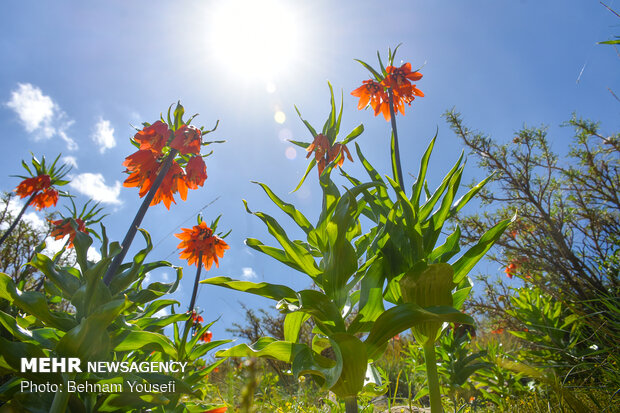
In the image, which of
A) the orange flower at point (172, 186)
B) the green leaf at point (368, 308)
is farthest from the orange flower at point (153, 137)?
the green leaf at point (368, 308)

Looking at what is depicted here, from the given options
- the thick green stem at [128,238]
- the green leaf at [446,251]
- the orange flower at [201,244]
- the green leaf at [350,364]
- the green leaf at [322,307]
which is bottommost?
the green leaf at [350,364]

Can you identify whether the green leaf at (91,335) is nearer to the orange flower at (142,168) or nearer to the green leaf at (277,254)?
the green leaf at (277,254)

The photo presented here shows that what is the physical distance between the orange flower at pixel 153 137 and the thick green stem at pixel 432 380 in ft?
6.70

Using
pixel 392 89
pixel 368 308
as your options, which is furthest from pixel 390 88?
pixel 368 308

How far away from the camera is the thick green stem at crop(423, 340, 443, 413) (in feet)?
4.79

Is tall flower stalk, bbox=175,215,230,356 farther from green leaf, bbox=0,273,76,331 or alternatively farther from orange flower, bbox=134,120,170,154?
green leaf, bbox=0,273,76,331

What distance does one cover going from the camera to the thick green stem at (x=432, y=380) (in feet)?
4.79

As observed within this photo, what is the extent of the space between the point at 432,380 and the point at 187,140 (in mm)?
2046

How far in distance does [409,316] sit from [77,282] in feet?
4.62

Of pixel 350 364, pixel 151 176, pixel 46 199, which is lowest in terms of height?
pixel 350 364

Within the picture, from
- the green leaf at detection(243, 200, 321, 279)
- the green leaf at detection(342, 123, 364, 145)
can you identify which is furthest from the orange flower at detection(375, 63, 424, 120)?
the green leaf at detection(243, 200, 321, 279)

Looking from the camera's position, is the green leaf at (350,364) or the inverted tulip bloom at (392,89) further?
the inverted tulip bloom at (392,89)

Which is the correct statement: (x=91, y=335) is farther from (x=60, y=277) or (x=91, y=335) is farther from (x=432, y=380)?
(x=432, y=380)

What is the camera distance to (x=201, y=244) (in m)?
3.44
